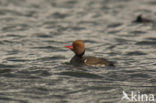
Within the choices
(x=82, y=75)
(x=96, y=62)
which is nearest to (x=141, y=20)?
(x=96, y=62)

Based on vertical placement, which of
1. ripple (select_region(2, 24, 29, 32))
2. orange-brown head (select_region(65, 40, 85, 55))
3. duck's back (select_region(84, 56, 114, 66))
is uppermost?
ripple (select_region(2, 24, 29, 32))

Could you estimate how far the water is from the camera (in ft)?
33.9

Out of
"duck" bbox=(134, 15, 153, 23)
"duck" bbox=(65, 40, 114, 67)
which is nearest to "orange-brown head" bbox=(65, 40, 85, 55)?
"duck" bbox=(65, 40, 114, 67)

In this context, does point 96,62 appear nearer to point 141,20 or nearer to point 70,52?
point 70,52

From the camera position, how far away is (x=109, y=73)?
1195 centimetres

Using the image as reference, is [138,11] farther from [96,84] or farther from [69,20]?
[96,84]

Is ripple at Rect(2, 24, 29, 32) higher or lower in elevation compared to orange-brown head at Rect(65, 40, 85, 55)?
higher

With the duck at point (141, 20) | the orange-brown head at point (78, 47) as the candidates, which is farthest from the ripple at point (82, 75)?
the duck at point (141, 20)

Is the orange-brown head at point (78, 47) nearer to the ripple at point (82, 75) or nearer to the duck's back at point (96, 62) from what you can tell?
the duck's back at point (96, 62)

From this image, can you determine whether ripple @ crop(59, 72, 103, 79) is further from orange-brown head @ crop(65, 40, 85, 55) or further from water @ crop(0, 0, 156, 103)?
orange-brown head @ crop(65, 40, 85, 55)

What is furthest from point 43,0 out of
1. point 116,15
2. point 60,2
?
point 116,15

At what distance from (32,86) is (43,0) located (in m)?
18.0

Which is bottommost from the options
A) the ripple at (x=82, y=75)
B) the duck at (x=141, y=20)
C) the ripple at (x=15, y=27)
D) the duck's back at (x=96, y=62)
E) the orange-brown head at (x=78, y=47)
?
the ripple at (x=82, y=75)

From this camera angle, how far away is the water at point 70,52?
1033cm
